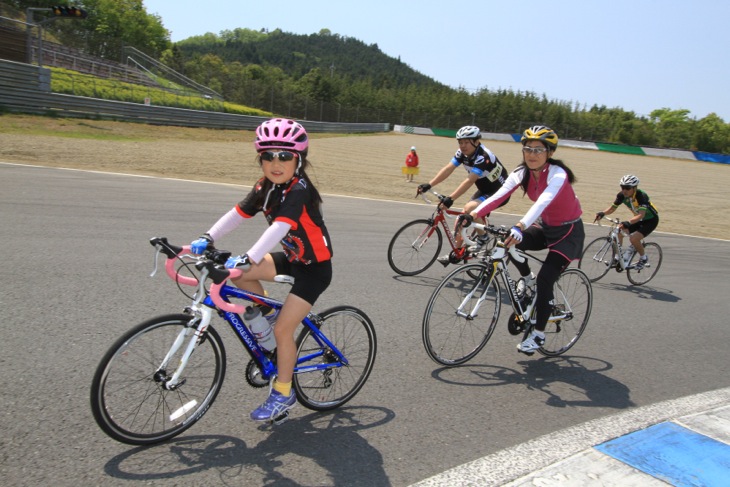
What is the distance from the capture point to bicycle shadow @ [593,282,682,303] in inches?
343

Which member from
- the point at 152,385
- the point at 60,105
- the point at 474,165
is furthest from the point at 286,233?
the point at 60,105

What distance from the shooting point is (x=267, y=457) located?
345cm

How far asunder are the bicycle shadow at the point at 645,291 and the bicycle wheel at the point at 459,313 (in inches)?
179

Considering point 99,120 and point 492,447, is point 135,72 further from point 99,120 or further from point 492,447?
point 492,447

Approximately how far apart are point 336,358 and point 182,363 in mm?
1232

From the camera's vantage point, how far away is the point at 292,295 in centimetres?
379

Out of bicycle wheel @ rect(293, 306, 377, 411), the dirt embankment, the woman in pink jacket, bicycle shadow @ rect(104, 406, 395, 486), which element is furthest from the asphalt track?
the dirt embankment

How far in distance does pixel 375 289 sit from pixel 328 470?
13.0 feet

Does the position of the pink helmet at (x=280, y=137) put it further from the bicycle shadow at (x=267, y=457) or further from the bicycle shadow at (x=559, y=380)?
the bicycle shadow at (x=559, y=380)

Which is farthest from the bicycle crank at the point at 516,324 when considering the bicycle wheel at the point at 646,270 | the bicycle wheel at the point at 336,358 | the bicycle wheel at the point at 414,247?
the bicycle wheel at the point at 646,270

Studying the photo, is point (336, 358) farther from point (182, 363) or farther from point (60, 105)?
point (60, 105)

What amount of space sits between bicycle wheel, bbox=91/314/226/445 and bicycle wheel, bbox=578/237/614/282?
7810mm

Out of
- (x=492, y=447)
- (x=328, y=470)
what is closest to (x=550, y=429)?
(x=492, y=447)

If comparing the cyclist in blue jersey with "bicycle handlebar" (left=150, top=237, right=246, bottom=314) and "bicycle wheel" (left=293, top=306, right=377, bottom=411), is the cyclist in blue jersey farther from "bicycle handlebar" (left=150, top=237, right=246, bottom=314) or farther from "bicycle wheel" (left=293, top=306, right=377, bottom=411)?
"bicycle handlebar" (left=150, top=237, right=246, bottom=314)
